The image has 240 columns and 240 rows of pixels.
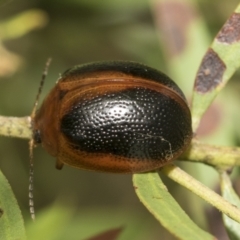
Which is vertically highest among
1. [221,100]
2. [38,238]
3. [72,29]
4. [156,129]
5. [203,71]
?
[203,71]

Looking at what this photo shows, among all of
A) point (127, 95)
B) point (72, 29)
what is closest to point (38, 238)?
point (127, 95)

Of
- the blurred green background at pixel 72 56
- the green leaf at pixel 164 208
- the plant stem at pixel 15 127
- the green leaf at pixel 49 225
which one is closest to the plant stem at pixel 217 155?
the green leaf at pixel 164 208

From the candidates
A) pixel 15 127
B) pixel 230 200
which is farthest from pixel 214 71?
pixel 15 127

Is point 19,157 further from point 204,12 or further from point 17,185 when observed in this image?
point 204,12

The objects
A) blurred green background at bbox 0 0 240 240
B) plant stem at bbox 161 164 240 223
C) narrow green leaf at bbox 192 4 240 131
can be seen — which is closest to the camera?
plant stem at bbox 161 164 240 223

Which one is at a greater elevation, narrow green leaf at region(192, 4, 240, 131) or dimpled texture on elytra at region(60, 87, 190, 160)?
narrow green leaf at region(192, 4, 240, 131)

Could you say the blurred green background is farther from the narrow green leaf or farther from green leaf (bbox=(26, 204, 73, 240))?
the narrow green leaf

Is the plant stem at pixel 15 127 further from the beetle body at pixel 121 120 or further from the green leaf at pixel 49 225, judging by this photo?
the green leaf at pixel 49 225

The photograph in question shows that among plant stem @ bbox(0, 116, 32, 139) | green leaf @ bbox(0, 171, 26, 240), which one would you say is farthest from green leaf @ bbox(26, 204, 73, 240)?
green leaf @ bbox(0, 171, 26, 240)
